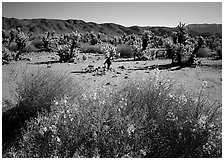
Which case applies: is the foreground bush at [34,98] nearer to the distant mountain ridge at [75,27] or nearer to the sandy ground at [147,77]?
the sandy ground at [147,77]

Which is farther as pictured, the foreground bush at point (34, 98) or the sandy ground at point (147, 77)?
the sandy ground at point (147, 77)

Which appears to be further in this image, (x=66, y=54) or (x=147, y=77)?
(x=66, y=54)

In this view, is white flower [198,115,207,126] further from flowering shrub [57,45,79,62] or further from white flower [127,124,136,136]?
flowering shrub [57,45,79,62]

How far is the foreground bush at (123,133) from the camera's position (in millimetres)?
3619

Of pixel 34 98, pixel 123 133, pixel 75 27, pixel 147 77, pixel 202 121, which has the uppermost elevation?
pixel 75 27

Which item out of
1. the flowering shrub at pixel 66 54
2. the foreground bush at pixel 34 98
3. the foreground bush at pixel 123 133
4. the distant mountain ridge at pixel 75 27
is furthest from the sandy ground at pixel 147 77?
the distant mountain ridge at pixel 75 27

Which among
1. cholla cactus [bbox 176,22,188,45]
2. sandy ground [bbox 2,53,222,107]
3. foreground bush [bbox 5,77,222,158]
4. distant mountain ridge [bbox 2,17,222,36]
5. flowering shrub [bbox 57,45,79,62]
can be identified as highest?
distant mountain ridge [bbox 2,17,222,36]

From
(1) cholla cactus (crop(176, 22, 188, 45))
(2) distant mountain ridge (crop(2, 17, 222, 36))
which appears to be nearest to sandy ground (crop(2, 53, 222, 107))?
(1) cholla cactus (crop(176, 22, 188, 45))

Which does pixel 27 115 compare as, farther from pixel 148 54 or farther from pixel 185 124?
pixel 148 54

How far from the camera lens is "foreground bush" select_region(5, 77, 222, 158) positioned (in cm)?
362

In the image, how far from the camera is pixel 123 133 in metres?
3.69

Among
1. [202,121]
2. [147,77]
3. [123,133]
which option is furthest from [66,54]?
[202,121]

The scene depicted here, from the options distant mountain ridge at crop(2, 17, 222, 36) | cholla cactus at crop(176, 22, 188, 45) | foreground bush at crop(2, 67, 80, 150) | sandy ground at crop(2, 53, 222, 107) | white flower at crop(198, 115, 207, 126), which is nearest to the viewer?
white flower at crop(198, 115, 207, 126)

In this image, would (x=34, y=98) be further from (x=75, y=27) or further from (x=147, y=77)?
(x=75, y=27)
